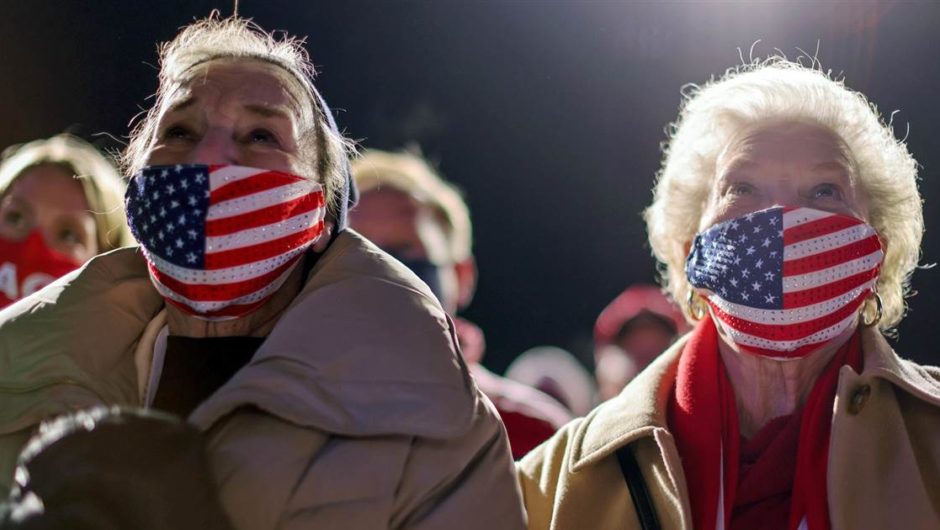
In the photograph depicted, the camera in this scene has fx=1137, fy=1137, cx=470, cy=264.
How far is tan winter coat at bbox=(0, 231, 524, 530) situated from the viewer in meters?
1.94

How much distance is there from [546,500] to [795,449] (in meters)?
0.61

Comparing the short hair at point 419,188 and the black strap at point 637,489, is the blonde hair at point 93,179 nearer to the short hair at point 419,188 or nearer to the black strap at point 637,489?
the short hair at point 419,188

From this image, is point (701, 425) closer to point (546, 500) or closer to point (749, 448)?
point (749, 448)

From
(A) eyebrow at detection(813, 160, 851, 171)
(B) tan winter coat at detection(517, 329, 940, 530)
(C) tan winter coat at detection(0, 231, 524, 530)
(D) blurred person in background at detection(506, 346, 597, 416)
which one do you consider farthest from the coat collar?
(D) blurred person in background at detection(506, 346, 597, 416)

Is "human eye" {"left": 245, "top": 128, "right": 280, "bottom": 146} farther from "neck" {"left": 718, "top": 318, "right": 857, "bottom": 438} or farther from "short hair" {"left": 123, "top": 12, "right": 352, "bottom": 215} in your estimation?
"neck" {"left": 718, "top": 318, "right": 857, "bottom": 438}

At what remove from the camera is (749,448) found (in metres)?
2.72

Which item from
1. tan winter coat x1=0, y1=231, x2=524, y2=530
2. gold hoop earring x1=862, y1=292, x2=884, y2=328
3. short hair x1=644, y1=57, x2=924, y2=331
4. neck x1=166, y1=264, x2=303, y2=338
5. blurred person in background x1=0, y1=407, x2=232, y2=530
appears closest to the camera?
blurred person in background x1=0, y1=407, x2=232, y2=530

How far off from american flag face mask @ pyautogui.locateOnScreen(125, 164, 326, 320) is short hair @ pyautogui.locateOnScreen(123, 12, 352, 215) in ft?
0.63

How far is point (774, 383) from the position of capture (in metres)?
2.80

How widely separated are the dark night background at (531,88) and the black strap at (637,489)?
3.13 meters

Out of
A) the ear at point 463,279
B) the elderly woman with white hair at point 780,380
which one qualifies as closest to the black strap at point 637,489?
the elderly woman with white hair at point 780,380

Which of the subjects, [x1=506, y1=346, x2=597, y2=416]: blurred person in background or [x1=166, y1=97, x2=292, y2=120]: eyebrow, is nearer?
[x1=166, y1=97, x2=292, y2=120]: eyebrow

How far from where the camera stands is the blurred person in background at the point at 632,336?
5.90m

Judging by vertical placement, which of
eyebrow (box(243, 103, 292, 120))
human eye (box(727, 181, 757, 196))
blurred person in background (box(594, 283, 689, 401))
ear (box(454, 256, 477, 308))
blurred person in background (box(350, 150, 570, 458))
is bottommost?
blurred person in background (box(594, 283, 689, 401))
